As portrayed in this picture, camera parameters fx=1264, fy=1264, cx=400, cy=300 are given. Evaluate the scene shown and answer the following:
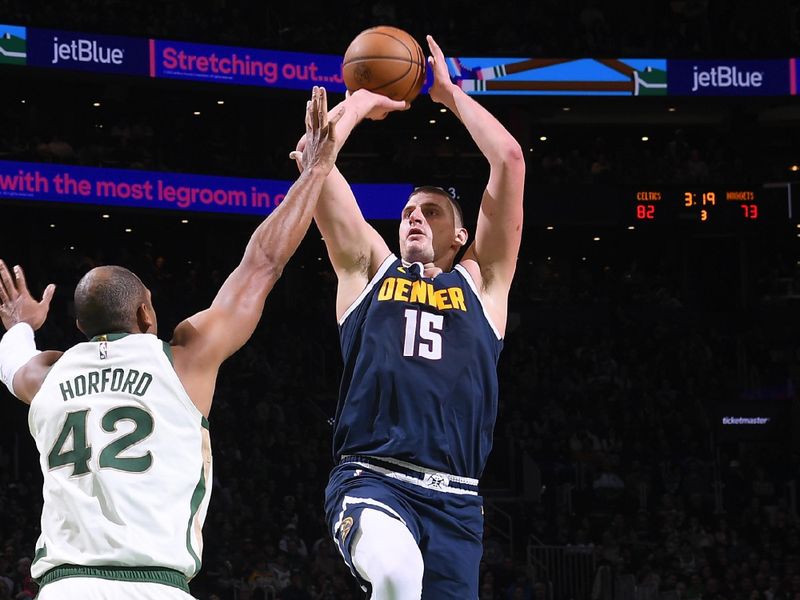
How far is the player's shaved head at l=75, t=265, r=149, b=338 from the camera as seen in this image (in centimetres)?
427

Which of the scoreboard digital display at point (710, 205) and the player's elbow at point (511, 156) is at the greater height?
the scoreboard digital display at point (710, 205)

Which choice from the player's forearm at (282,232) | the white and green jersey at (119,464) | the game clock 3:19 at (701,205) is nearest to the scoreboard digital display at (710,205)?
the game clock 3:19 at (701,205)

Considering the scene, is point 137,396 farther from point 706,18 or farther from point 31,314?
point 706,18

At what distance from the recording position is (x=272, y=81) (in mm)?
24938

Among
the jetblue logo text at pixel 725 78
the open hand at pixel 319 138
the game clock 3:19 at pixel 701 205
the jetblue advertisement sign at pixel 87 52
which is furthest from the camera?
the jetblue logo text at pixel 725 78

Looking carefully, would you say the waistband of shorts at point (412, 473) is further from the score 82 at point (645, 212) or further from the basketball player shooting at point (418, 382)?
the score 82 at point (645, 212)

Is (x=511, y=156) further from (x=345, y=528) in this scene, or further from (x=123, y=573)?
(x=123, y=573)

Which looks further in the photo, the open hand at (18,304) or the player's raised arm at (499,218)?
the player's raised arm at (499,218)

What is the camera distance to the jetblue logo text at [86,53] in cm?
2319

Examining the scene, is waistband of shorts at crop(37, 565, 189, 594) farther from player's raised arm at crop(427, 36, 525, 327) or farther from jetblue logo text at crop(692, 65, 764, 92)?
jetblue logo text at crop(692, 65, 764, 92)

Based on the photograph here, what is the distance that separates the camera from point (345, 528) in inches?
209

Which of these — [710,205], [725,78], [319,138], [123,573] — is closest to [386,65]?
[319,138]

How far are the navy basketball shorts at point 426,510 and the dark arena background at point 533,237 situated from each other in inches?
459

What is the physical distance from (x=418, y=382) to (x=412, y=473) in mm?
401
